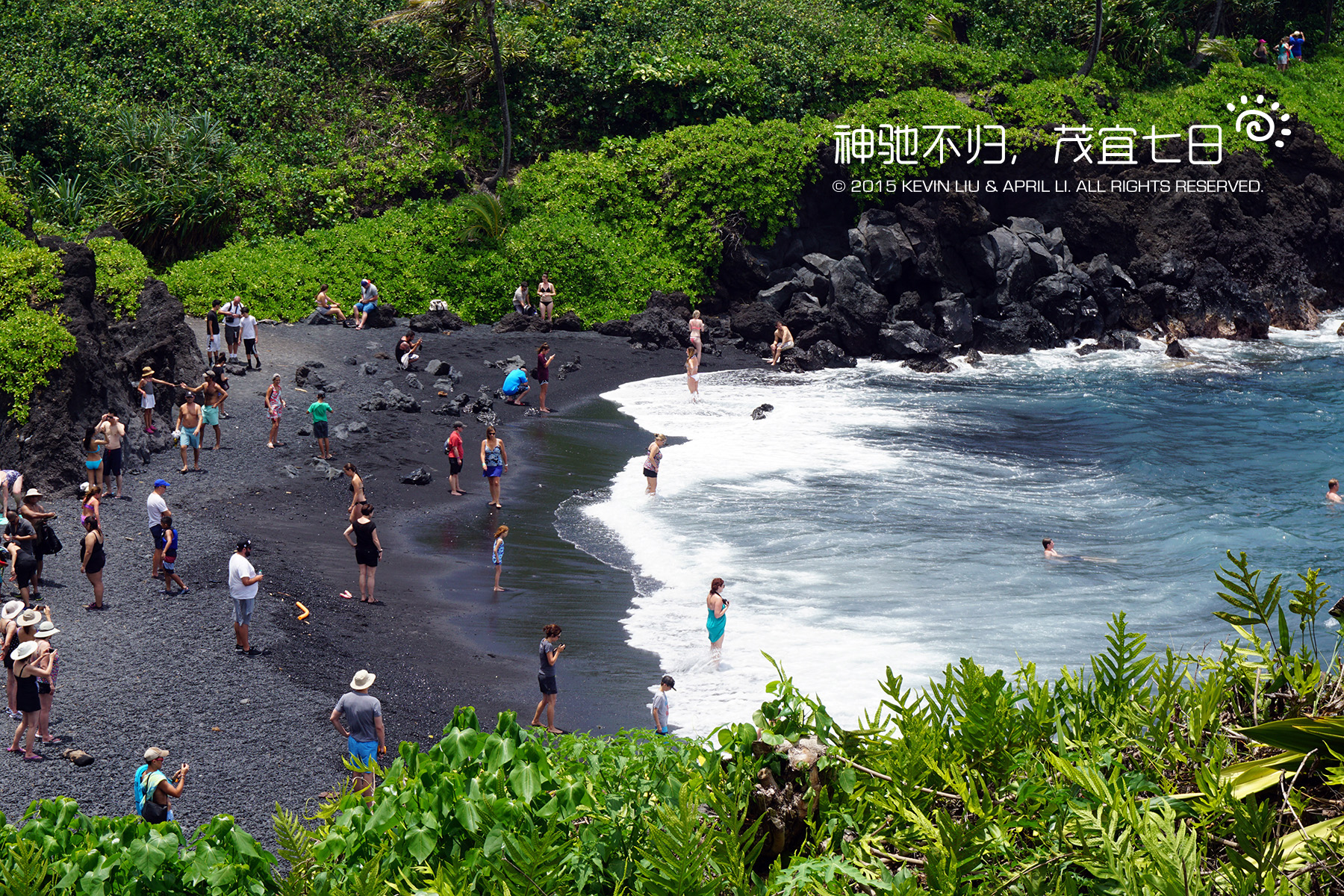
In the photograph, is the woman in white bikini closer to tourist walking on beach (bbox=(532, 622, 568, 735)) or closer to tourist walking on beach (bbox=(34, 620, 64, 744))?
tourist walking on beach (bbox=(532, 622, 568, 735))

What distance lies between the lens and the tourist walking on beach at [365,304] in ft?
87.7

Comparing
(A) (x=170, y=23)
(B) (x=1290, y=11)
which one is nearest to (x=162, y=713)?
(A) (x=170, y=23)

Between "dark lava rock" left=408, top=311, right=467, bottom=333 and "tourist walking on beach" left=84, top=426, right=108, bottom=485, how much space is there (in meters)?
11.7

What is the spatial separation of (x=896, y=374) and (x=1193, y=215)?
15.1 metres

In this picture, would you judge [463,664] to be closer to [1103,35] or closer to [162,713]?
[162,713]

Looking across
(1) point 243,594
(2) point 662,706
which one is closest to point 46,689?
(1) point 243,594

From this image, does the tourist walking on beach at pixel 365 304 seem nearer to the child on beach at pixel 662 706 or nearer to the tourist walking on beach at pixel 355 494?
the tourist walking on beach at pixel 355 494

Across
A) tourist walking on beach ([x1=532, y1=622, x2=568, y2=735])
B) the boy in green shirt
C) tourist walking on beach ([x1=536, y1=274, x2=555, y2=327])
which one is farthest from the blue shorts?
tourist walking on beach ([x1=536, y1=274, x2=555, y2=327])

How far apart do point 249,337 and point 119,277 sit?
279 centimetres

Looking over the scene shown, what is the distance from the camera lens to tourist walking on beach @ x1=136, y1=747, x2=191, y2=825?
27.0 ft

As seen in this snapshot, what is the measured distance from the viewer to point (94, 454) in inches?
623

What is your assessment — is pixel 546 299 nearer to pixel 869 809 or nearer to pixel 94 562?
pixel 94 562

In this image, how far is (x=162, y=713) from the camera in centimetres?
1040

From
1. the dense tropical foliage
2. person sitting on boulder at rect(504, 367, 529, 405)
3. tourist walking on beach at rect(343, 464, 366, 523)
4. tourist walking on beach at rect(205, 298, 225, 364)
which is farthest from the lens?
person sitting on boulder at rect(504, 367, 529, 405)
